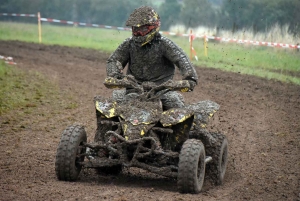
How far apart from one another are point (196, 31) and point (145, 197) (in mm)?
22156

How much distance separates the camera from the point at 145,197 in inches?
249

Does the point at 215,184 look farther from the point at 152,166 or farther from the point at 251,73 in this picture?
the point at 251,73

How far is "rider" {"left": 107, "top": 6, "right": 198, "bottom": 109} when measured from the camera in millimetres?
7805

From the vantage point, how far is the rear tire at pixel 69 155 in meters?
6.86

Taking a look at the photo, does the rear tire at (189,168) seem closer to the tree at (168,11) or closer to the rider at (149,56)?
the rider at (149,56)

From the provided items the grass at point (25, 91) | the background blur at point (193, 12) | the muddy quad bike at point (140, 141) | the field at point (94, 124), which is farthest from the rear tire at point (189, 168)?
the background blur at point (193, 12)

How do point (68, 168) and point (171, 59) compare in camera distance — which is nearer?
point (68, 168)

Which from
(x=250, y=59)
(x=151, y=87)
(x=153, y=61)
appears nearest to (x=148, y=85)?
(x=151, y=87)

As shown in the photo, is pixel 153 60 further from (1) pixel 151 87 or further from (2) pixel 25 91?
(2) pixel 25 91

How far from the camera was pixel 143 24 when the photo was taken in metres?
7.76

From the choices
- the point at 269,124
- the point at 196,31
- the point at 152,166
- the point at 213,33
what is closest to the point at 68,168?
Answer: the point at 152,166

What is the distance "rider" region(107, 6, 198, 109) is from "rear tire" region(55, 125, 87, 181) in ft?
3.93

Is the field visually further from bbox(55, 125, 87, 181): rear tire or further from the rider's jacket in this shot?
the rider's jacket

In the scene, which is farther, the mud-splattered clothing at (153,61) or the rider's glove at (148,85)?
the mud-splattered clothing at (153,61)
